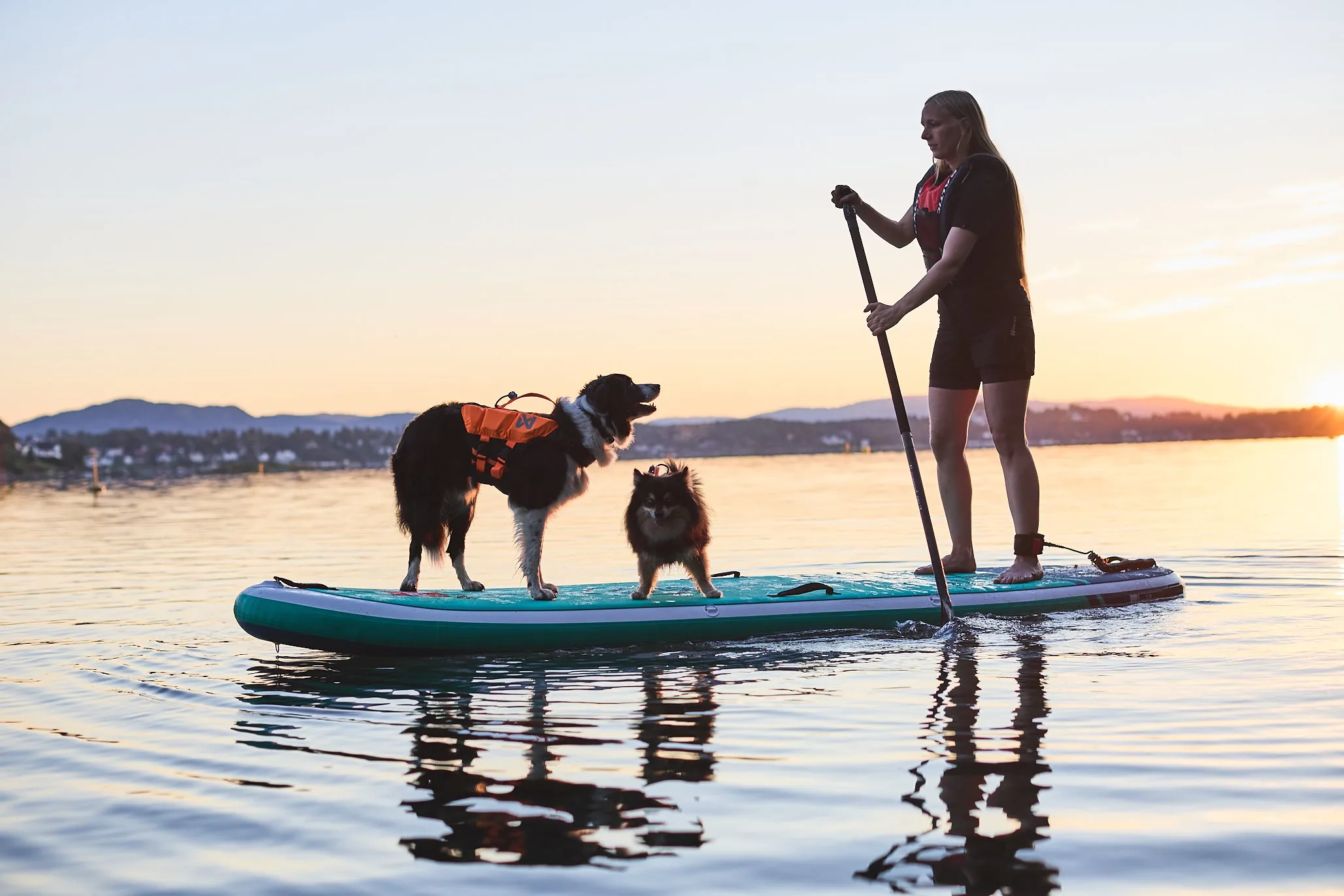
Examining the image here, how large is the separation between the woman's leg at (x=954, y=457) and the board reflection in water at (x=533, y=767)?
2587mm

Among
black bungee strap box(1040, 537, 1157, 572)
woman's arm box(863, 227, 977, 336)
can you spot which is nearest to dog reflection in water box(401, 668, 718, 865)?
woman's arm box(863, 227, 977, 336)

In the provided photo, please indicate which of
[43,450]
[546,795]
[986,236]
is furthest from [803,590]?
[43,450]

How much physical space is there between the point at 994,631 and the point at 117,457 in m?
161

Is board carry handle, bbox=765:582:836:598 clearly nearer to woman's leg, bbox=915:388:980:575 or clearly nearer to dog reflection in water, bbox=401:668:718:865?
woman's leg, bbox=915:388:980:575

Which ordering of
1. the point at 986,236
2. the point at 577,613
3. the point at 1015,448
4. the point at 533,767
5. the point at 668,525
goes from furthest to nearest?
the point at 1015,448 → the point at 986,236 → the point at 668,525 → the point at 577,613 → the point at 533,767

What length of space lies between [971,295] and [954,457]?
1.15m

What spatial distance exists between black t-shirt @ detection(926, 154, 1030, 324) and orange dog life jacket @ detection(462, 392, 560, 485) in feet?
8.87

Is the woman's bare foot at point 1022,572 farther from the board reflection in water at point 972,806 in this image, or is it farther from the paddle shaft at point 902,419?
the board reflection in water at point 972,806

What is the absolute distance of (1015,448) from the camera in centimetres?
768

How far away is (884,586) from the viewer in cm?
793

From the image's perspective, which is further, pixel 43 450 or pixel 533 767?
pixel 43 450

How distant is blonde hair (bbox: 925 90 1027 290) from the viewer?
24.6 feet

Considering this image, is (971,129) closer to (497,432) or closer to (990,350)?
(990,350)

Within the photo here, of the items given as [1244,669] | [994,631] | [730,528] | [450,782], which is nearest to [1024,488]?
[994,631]
